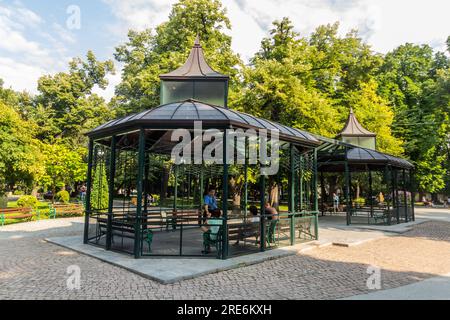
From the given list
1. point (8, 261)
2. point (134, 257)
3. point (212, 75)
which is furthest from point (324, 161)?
point (8, 261)

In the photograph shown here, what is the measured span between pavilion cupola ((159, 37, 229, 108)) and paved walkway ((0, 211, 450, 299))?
6.83m

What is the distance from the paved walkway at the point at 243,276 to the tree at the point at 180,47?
15.3 m

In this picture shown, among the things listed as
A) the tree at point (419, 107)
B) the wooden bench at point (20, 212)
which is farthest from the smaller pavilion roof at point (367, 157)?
the wooden bench at point (20, 212)

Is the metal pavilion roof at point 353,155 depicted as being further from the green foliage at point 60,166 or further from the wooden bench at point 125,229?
the green foliage at point 60,166

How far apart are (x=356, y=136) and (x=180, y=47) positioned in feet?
52.5

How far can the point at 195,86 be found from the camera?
12555 millimetres

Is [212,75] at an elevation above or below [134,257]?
above

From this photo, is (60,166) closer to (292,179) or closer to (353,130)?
(292,179)

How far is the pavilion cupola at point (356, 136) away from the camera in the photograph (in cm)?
2194

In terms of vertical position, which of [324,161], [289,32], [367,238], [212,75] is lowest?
[367,238]

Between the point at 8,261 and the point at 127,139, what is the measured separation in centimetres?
524

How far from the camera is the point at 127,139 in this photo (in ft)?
37.1
